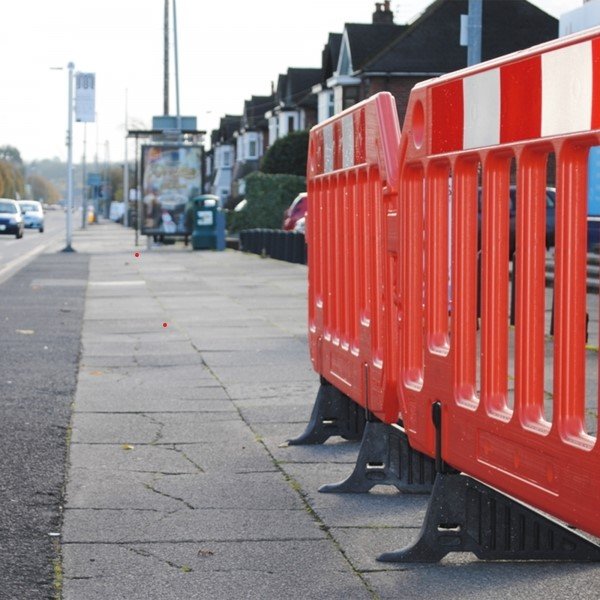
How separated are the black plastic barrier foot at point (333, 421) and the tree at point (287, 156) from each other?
212 ft

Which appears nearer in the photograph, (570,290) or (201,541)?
(570,290)

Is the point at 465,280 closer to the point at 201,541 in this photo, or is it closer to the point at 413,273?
the point at 413,273

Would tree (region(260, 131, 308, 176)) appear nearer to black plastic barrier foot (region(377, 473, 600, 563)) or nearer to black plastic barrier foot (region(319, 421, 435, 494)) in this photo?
black plastic barrier foot (region(319, 421, 435, 494))

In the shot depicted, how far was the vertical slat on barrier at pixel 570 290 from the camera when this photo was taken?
12.8 feet

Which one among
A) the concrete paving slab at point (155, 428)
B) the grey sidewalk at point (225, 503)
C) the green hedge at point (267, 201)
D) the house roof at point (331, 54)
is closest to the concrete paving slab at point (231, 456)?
the grey sidewalk at point (225, 503)

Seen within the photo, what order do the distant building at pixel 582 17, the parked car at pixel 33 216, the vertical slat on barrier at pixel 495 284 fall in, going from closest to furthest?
the vertical slat on barrier at pixel 495 284
the distant building at pixel 582 17
the parked car at pixel 33 216

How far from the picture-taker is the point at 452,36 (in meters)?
61.2

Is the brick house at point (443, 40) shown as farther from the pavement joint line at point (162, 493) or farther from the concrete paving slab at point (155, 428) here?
the pavement joint line at point (162, 493)

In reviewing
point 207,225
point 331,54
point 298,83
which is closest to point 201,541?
point 207,225

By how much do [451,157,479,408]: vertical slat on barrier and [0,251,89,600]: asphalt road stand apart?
1.54m

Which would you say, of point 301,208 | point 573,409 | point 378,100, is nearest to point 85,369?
point 378,100

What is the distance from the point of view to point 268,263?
108ft

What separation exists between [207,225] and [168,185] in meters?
1.66

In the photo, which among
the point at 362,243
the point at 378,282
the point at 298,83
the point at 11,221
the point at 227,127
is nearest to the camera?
the point at 378,282
